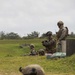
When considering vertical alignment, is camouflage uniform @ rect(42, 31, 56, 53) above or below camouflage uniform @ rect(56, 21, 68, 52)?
below

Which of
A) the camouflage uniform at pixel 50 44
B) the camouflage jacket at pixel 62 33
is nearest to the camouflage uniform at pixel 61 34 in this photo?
the camouflage jacket at pixel 62 33

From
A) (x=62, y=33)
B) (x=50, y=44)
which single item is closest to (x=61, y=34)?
(x=62, y=33)

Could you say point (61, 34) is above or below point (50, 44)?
above

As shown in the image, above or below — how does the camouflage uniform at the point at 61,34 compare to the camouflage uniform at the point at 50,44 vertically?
above

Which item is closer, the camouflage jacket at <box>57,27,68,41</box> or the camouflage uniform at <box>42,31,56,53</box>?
the camouflage jacket at <box>57,27,68,41</box>

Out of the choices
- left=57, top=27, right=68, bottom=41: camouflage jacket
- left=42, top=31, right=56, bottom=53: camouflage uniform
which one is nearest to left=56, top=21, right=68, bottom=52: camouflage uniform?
left=57, top=27, right=68, bottom=41: camouflage jacket

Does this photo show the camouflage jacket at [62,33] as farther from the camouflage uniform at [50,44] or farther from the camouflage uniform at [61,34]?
the camouflage uniform at [50,44]

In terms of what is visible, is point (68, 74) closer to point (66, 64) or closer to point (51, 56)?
point (66, 64)

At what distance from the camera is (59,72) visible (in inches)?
495

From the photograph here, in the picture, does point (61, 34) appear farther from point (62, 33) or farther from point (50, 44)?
point (50, 44)

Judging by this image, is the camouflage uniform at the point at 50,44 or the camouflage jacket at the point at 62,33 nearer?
the camouflage jacket at the point at 62,33

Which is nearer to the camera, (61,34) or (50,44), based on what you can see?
(61,34)

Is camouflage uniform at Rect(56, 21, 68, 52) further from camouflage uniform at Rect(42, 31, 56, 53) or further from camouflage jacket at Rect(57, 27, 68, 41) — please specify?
camouflage uniform at Rect(42, 31, 56, 53)

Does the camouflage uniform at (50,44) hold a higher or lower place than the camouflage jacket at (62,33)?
lower
